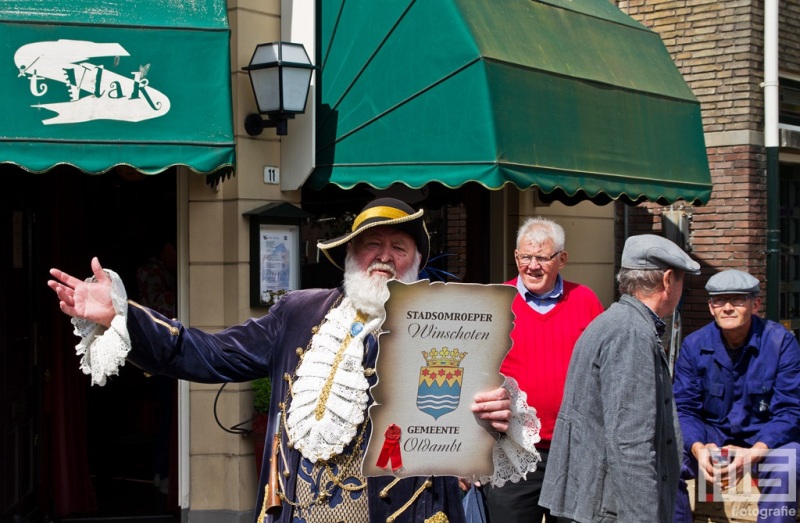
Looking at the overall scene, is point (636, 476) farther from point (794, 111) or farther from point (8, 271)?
point (794, 111)

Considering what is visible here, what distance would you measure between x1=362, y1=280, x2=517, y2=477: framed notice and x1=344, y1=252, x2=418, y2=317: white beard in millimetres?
252

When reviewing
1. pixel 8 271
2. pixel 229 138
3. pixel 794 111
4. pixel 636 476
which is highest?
pixel 794 111

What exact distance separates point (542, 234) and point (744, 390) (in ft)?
4.26

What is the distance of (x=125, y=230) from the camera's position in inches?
339

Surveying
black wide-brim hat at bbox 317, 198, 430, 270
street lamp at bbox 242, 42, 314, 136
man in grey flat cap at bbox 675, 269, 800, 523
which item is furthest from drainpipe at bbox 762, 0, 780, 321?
black wide-brim hat at bbox 317, 198, 430, 270

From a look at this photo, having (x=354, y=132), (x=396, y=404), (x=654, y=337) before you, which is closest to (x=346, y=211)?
(x=354, y=132)

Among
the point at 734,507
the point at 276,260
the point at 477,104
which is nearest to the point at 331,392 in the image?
the point at 734,507

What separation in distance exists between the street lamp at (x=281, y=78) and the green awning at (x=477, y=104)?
0.33 metres

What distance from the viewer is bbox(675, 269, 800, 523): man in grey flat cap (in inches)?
200

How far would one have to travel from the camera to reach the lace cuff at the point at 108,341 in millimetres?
3223

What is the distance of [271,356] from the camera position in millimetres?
3672

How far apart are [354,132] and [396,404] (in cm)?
374

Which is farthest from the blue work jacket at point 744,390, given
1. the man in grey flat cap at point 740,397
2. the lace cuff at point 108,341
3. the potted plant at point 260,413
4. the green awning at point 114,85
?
the lace cuff at point 108,341

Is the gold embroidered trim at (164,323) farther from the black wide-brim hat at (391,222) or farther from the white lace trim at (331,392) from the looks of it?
the black wide-brim hat at (391,222)
